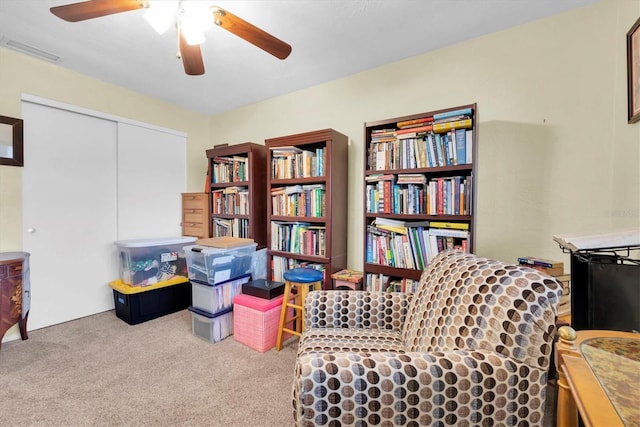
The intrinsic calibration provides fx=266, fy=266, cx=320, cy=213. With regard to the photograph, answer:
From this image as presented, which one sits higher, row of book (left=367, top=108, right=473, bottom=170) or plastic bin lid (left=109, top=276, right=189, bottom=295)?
row of book (left=367, top=108, right=473, bottom=170)

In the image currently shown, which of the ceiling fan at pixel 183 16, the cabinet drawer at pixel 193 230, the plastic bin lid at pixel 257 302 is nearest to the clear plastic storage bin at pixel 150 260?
the cabinet drawer at pixel 193 230

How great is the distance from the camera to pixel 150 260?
8.70ft

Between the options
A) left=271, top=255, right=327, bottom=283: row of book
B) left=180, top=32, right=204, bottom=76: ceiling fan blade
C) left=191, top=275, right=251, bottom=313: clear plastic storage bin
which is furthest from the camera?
left=271, top=255, right=327, bottom=283: row of book

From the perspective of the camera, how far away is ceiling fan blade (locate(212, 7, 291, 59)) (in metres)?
1.25

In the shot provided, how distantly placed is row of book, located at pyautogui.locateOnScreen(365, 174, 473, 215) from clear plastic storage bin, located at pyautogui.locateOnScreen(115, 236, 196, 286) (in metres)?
2.10

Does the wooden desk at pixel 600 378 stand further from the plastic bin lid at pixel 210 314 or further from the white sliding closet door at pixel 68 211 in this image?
the white sliding closet door at pixel 68 211

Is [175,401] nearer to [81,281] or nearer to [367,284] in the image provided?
[367,284]

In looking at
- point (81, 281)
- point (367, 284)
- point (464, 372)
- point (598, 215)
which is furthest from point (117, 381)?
point (598, 215)

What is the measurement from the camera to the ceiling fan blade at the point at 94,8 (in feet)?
3.96

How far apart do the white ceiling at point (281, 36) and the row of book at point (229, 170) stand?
2.45 feet

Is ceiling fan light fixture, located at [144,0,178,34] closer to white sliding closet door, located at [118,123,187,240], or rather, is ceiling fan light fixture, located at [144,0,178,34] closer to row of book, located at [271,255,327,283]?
row of book, located at [271,255,327,283]

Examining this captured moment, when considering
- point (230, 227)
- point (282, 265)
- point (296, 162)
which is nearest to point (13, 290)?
point (230, 227)

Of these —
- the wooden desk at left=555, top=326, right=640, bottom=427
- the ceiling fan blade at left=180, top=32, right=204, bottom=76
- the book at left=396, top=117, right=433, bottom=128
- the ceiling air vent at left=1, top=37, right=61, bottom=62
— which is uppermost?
the ceiling air vent at left=1, top=37, right=61, bottom=62

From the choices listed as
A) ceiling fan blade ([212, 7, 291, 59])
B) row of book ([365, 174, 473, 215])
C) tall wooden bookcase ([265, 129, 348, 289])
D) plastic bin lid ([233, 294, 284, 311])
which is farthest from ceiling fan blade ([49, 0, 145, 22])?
plastic bin lid ([233, 294, 284, 311])
